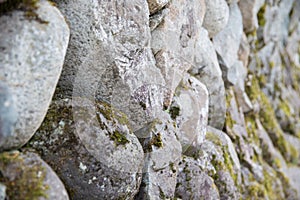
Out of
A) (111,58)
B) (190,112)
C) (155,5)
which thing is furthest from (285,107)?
(111,58)

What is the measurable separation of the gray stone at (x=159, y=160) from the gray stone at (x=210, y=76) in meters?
1.77

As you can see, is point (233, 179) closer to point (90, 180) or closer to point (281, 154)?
point (90, 180)

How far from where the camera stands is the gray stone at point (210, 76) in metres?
6.02

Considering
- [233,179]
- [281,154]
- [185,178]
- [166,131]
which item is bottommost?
[281,154]

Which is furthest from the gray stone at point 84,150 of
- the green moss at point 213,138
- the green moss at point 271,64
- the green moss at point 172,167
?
the green moss at point 271,64

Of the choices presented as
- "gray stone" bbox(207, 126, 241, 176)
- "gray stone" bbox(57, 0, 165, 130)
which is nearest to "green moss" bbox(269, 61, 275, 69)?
"gray stone" bbox(207, 126, 241, 176)

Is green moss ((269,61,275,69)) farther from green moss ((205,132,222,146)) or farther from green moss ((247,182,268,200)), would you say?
green moss ((205,132,222,146))

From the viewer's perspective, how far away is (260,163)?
7.75m

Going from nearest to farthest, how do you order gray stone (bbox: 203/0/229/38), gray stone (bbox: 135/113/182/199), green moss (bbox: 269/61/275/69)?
gray stone (bbox: 135/113/182/199) < gray stone (bbox: 203/0/229/38) < green moss (bbox: 269/61/275/69)

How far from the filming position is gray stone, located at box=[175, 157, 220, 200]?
4.69m

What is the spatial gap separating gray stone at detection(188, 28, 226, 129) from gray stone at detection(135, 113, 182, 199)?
5.80 feet

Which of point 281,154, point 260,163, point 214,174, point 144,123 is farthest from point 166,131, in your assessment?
point 281,154

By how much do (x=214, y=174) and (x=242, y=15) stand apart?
409 cm

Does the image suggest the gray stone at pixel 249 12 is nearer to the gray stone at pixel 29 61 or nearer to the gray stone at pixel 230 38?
the gray stone at pixel 230 38
